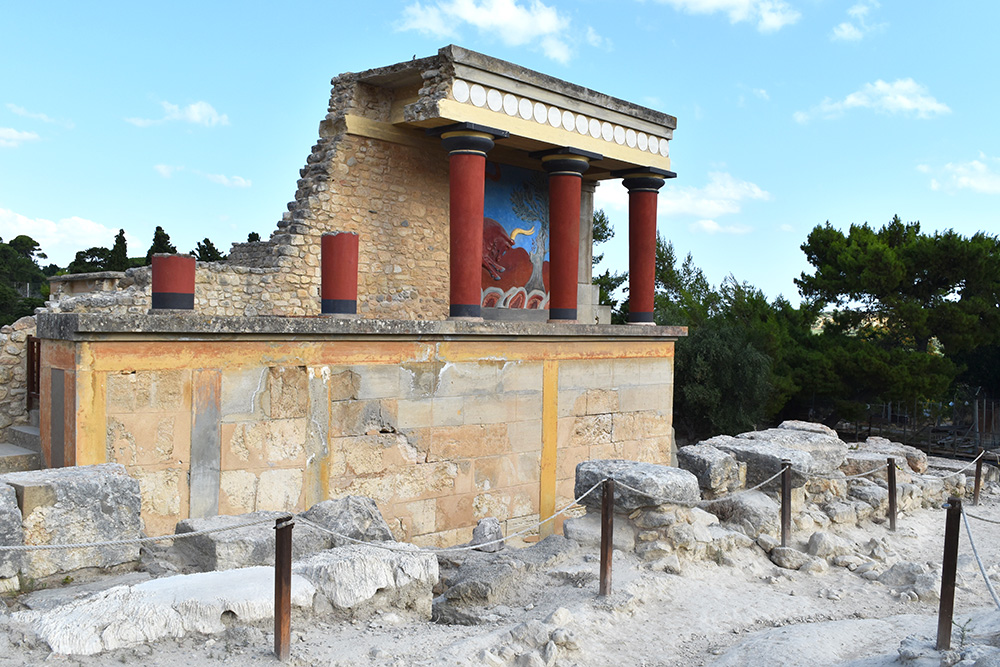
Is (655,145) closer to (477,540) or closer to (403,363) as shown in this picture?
(403,363)

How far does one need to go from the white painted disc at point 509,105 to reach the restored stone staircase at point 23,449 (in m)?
6.41

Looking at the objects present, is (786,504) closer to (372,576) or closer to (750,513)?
(750,513)

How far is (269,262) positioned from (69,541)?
6.48m

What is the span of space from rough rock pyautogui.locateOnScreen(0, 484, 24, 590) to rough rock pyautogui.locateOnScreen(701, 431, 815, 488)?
579cm

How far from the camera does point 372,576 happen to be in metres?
4.42

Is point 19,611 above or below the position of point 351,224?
below

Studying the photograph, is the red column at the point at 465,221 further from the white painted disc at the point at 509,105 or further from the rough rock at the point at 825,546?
the rough rock at the point at 825,546

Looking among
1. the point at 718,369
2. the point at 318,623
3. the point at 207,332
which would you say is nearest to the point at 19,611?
the point at 318,623

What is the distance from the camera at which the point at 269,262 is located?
416 inches

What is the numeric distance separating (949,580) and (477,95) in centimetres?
781

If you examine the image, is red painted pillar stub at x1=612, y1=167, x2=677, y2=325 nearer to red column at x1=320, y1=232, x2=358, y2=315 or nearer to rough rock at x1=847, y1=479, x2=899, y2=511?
rough rock at x1=847, y1=479, x2=899, y2=511

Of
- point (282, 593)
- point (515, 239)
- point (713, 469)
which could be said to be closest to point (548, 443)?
point (713, 469)

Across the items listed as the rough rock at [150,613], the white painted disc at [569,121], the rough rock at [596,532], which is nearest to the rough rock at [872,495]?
the rough rock at [596,532]

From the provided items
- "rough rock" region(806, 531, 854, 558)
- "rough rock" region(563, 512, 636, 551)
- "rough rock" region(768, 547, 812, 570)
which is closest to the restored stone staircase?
"rough rock" region(563, 512, 636, 551)
